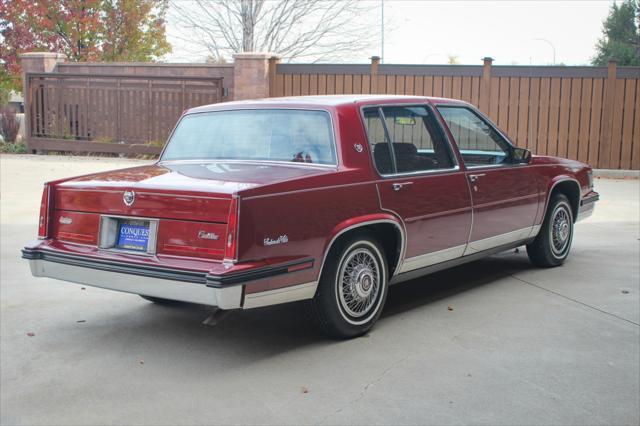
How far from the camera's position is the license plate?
5.28 metres

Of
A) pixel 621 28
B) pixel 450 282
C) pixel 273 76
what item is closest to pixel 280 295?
pixel 450 282

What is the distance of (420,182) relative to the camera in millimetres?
6246

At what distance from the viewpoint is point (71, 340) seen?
18.7 feet

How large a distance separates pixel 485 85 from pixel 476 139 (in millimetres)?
10983

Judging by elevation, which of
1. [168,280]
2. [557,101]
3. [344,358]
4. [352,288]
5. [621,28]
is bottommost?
[344,358]

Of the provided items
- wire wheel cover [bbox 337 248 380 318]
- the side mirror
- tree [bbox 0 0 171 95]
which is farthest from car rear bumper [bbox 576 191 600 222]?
tree [bbox 0 0 171 95]

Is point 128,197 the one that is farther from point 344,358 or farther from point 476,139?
point 476,139

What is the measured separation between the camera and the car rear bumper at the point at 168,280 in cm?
481

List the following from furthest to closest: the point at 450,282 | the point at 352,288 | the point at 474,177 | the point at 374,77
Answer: the point at 374,77 < the point at 450,282 < the point at 474,177 < the point at 352,288

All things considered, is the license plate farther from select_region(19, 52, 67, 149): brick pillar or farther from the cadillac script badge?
select_region(19, 52, 67, 149): brick pillar

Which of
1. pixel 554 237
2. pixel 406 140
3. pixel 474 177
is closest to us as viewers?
pixel 406 140

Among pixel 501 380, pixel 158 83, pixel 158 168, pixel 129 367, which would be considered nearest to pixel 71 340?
pixel 129 367

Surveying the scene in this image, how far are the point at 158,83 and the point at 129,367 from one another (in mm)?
16767

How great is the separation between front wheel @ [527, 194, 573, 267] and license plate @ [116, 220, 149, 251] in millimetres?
4203
